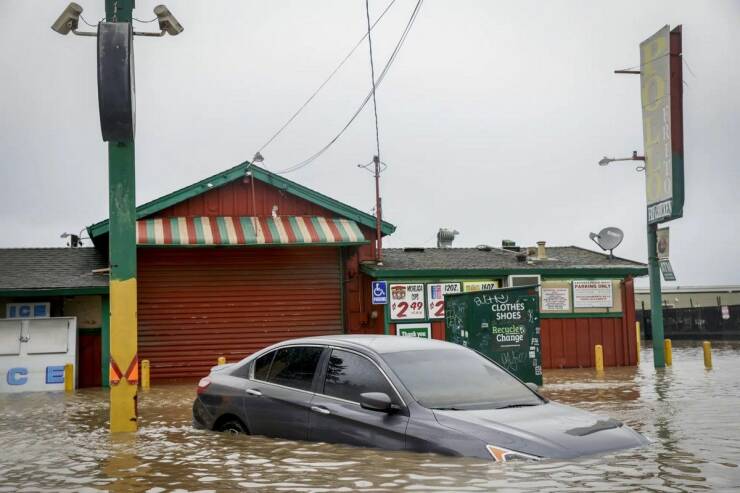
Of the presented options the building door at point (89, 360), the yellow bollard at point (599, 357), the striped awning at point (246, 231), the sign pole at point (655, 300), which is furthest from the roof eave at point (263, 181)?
the sign pole at point (655, 300)

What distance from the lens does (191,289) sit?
22.8m

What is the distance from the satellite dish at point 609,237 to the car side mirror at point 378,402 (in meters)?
20.5

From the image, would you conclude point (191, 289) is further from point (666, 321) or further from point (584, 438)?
point (666, 321)

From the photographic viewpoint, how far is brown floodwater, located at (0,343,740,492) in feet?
18.9

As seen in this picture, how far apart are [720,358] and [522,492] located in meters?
23.0

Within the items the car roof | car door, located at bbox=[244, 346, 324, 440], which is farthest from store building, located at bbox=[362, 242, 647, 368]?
the car roof

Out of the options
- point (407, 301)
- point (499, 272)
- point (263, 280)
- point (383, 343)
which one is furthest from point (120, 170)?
point (499, 272)

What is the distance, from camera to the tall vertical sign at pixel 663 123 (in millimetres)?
20641

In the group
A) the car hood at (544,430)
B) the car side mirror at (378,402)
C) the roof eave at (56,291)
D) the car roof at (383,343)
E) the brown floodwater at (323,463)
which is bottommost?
the brown floodwater at (323,463)

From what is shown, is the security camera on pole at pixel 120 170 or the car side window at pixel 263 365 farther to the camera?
A: the security camera on pole at pixel 120 170

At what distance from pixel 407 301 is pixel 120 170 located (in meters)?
13.3

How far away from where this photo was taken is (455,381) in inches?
283

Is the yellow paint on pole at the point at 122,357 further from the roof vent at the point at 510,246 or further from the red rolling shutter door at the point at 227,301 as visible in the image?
the roof vent at the point at 510,246

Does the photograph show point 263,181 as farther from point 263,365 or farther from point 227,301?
point 263,365
